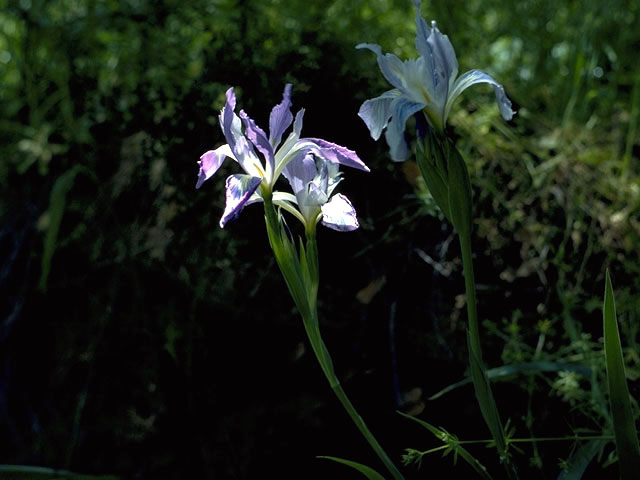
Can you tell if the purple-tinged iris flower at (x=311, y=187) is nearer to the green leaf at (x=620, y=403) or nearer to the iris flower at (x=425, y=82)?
the iris flower at (x=425, y=82)

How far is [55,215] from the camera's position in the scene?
64.0 inches

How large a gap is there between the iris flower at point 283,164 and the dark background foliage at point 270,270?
50 cm

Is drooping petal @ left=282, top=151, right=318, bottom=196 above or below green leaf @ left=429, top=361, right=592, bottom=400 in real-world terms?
above

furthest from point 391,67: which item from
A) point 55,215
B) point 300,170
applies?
point 55,215

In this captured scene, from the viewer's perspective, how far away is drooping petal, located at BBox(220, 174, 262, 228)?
0.70 metres

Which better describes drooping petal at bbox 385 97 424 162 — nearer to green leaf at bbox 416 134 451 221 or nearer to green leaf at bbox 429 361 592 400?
green leaf at bbox 416 134 451 221

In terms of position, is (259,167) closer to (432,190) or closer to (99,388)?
(432,190)

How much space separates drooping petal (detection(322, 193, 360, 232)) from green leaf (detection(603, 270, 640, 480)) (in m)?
0.30

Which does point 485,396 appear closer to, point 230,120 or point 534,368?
point 534,368

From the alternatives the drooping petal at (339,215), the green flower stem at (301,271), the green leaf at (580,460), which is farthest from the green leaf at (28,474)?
the green leaf at (580,460)

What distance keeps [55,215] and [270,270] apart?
605mm

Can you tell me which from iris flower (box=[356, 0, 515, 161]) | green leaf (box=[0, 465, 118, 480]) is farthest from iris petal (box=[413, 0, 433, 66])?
green leaf (box=[0, 465, 118, 480])

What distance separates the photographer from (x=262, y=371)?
4.27ft

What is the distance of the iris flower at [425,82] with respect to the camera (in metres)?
0.78
